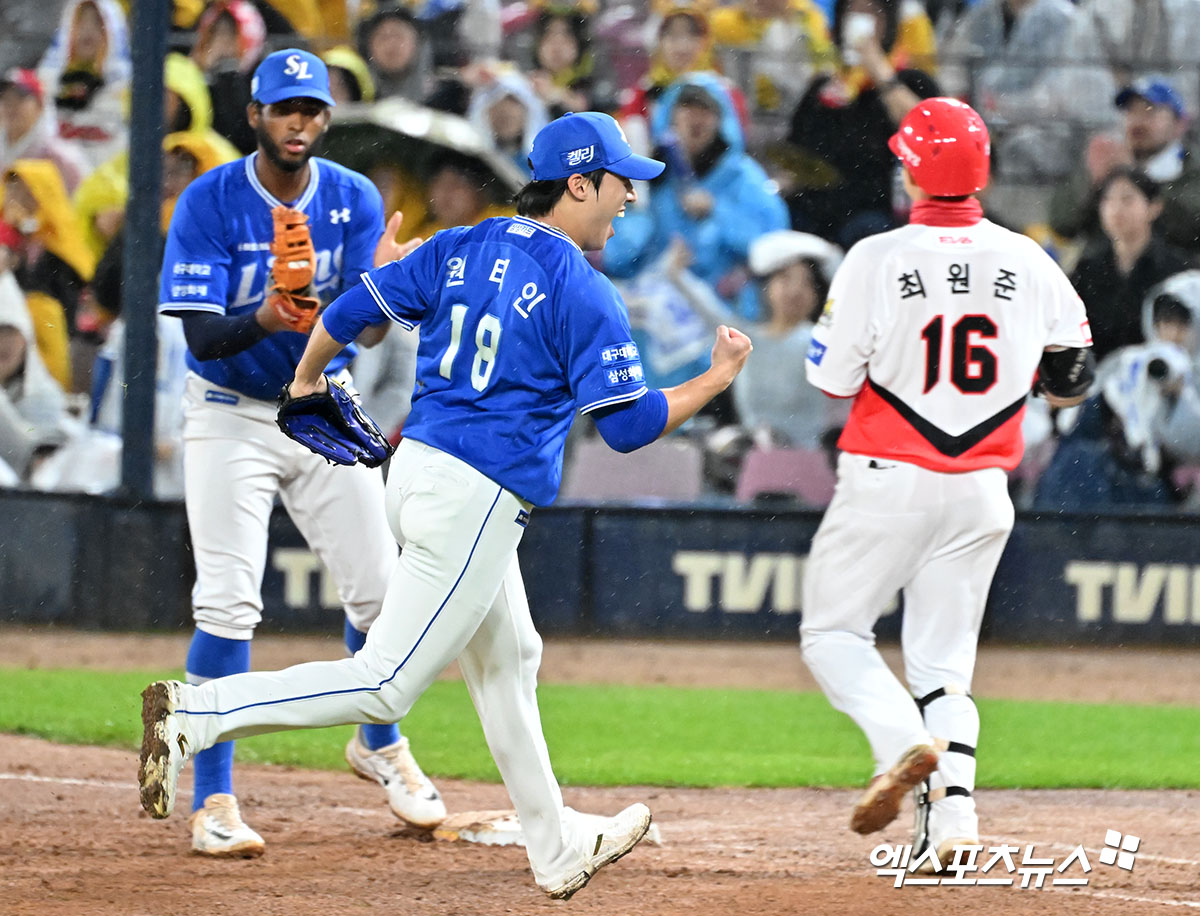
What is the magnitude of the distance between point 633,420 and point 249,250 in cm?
175

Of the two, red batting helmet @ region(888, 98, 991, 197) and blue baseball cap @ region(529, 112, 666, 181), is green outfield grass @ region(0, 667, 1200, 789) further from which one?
blue baseball cap @ region(529, 112, 666, 181)

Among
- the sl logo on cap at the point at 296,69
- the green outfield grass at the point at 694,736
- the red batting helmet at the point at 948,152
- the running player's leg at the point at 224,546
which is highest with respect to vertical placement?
the sl logo on cap at the point at 296,69

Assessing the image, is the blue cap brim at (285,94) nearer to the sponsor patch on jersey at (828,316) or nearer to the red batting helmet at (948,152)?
the sponsor patch on jersey at (828,316)

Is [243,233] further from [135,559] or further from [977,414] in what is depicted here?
[135,559]

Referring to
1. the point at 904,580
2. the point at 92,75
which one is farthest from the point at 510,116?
the point at 904,580

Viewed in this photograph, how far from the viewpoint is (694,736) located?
7234mm

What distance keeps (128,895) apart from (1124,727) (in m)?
5.16

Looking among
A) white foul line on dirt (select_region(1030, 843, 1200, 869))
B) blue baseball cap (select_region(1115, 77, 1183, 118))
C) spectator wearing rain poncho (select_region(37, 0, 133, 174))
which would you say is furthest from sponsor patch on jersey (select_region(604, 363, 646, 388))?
blue baseball cap (select_region(1115, 77, 1183, 118))

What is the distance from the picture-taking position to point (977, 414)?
443 centimetres

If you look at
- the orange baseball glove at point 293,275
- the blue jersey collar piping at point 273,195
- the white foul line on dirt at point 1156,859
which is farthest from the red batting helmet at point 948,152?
the white foul line on dirt at point 1156,859

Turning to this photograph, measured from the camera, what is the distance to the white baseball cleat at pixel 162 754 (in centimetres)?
374

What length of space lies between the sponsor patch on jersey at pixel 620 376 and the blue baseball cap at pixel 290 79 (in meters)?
1.73

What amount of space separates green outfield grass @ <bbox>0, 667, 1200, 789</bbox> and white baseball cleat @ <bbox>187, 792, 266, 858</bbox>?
5.21ft

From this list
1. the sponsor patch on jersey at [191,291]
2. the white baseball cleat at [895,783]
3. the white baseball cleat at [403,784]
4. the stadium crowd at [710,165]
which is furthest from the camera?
the stadium crowd at [710,165]
